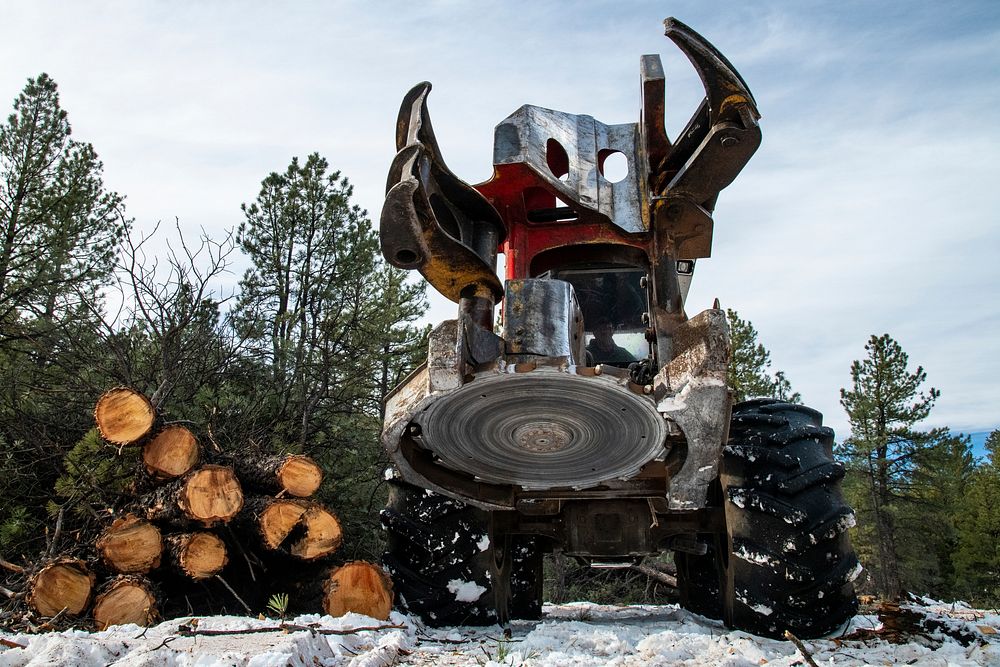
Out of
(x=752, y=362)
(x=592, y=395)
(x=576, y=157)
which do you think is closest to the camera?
(x=592, y=395)

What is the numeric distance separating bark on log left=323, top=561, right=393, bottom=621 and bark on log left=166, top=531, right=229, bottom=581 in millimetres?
693

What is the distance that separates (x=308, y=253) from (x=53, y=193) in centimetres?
408

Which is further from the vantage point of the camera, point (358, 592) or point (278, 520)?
point (278, 520)

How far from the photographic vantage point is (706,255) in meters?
4.03

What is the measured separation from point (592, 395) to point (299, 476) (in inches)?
99.4

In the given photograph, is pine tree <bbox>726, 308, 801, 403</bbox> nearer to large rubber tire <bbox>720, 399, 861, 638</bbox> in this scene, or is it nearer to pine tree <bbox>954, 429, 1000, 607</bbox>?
pine tree <bbox>954, 429, 1000, 607</bbox>

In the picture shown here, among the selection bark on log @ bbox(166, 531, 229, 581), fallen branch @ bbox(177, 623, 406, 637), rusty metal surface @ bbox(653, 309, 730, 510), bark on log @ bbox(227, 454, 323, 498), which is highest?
rusty metal surface @ bbox(653, 309, 730, 510)

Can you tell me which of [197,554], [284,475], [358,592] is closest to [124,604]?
[197,554]

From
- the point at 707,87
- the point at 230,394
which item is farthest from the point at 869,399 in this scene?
the point at 707,87

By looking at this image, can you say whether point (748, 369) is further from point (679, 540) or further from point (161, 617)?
point (161, 617)

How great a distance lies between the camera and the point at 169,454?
4590 mm

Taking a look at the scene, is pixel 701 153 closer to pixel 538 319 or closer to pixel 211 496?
pixel 538 319

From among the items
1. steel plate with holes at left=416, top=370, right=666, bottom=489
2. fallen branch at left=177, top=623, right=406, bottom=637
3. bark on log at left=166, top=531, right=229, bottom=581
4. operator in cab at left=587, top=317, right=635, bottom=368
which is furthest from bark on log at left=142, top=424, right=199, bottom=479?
operator in cab at left=587, top=317, right=635, bottom=368

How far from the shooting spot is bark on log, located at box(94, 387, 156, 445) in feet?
14.6
